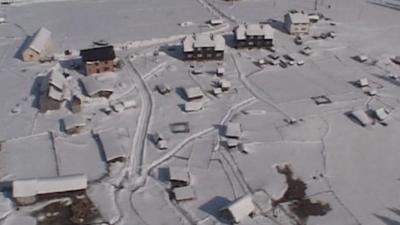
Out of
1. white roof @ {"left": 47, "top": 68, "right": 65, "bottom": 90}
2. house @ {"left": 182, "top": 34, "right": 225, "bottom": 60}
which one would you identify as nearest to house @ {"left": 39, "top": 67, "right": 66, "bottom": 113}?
white roof @ {"left": 47, "top": 68, "right": 65, "bottom": 90}

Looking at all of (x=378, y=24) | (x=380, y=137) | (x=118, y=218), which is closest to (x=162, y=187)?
(x=118, y=218)

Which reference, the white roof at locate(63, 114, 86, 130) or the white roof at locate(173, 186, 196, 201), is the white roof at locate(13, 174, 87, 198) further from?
the white roof at locate(63, 114, 86, 130)

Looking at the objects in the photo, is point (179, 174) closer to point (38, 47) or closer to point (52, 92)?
point (52, 92)

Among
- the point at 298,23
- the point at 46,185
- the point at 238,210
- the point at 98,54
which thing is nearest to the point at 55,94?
the point at 98,54

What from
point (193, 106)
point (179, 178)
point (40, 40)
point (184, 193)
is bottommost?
point (184, 193)

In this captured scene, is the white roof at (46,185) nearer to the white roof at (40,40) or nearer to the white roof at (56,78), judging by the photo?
the white roof at (56,78)

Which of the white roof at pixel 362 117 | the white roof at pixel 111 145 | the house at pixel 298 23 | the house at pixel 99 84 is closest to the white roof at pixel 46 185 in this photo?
the white roof at pixel 111 145
